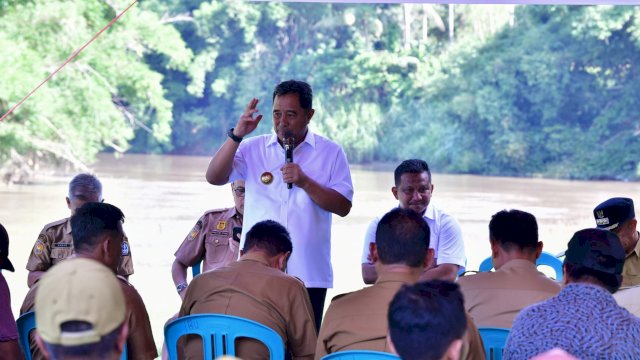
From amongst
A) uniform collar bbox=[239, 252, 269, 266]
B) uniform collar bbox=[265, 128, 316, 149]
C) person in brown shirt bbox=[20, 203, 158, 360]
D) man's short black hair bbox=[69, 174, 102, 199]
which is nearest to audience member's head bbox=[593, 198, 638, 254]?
uniform collar bbox=[265, 128, 316, 149]

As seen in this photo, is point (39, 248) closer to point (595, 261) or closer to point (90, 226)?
point (90, 226)

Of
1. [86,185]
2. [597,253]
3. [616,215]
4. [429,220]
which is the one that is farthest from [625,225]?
[86,185]

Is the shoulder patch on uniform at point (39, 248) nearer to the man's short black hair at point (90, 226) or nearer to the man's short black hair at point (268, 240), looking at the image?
the man's short black hair at point (90, 226)

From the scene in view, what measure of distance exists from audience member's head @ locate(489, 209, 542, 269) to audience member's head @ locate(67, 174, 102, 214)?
1915mm

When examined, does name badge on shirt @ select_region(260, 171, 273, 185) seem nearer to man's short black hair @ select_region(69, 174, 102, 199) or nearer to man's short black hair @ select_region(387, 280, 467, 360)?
man's short black hair @ select_region(69, 174, 102, 199)

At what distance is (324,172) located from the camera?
12.8 ft

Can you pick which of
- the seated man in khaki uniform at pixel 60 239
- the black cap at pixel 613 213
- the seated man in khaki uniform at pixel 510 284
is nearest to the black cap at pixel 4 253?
the seated man in khaki uniform at pixel 60 239

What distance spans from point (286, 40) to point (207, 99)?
11.3 ft

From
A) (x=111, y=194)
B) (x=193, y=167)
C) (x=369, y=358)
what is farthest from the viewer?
(x=193, y=167)

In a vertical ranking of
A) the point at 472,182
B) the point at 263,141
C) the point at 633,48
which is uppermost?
the point at 633,48

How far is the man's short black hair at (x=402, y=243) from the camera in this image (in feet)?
8.88

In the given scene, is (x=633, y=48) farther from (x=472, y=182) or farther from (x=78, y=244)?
(x=78, y=244)

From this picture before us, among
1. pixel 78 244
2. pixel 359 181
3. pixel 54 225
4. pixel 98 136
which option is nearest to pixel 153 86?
pixel 98 136

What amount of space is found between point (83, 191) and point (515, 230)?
202cm
